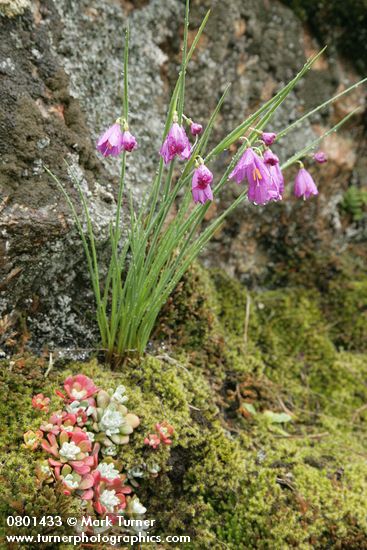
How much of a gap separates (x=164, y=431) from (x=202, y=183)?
1043 millimetres

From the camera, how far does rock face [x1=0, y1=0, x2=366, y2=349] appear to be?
2.30 meters

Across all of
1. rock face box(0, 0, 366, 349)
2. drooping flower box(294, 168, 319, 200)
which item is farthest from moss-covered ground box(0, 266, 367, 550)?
drooping flower box(294, 168, 319, 200)

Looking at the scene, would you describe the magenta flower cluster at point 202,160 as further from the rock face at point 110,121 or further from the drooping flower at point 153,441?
the drooping flower at point 153,441

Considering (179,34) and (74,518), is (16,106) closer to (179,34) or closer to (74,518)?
(179,34)

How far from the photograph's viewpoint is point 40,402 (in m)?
2.09

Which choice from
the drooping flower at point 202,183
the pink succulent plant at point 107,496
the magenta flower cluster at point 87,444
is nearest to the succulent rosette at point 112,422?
the magenta flower cluster at point 87,444

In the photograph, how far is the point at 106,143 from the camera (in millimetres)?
1958

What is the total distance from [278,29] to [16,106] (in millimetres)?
2222

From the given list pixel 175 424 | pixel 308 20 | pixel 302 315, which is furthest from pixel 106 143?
pixel 308 20

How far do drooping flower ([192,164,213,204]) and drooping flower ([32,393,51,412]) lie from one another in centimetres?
100

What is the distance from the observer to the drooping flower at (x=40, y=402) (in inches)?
82.0

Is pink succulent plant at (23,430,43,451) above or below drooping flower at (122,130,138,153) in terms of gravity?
below

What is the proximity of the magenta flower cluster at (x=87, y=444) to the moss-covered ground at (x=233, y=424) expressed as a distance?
0.19 feet

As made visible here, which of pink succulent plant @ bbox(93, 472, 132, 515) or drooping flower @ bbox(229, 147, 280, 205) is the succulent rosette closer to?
pink succulent plant @ bbox(93, 472, 132, 515)
